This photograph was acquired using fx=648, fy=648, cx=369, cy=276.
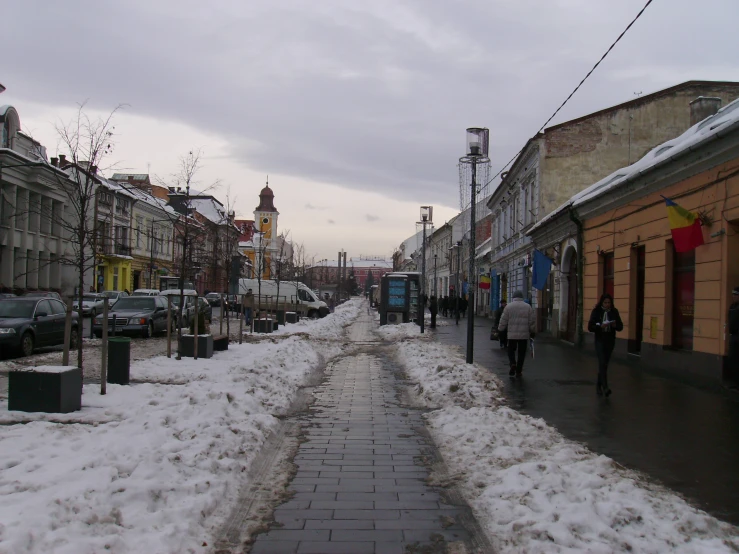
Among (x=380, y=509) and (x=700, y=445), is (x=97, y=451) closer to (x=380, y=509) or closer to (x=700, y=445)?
(x=380, y=509)

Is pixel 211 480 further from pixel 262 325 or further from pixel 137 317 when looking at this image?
pixel 262 325

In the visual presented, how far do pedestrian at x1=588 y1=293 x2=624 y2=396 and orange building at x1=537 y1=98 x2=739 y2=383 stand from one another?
6.88 ft

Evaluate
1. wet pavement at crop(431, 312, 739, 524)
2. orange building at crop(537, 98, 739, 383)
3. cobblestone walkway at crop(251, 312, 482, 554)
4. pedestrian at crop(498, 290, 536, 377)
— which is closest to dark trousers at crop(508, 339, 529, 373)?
pedestrian at crop(498, 290, 536, 377)

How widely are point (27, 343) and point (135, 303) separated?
8.62 m

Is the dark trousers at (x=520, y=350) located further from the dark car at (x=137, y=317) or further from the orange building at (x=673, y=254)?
the dark car at (x=137, y=317)

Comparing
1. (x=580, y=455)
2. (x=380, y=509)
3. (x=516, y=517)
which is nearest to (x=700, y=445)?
(x=580, y=455)

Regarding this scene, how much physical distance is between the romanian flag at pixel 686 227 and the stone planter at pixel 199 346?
31.7ft

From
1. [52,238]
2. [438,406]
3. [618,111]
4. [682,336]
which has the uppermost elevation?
[618,111]

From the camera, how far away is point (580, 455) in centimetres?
609

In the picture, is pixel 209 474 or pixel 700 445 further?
pixel 700 445

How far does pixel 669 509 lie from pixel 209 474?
11.8ft

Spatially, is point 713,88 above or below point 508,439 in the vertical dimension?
above

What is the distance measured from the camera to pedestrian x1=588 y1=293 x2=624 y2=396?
34.3ft

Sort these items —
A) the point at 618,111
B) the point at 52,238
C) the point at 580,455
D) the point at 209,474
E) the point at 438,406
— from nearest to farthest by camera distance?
the point at 209,474, the point at 580,455, the point at 438,406, the point at 618,111, the point at 52,238
